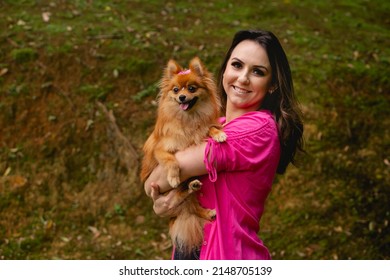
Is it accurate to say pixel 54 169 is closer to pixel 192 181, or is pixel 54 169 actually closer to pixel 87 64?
pixel 87 64

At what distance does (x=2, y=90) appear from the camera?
259 inches

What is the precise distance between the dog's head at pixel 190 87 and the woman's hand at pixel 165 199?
0.55m

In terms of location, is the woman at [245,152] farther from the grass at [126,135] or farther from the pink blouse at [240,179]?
the grass at [126,135]

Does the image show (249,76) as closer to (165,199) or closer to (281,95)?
(281,95)

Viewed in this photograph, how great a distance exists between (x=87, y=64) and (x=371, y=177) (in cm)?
409

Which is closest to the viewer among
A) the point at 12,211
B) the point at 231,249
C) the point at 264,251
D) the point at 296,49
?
the point at 231,249

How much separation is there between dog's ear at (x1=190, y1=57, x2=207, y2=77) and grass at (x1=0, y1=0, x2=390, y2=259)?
2.90 m

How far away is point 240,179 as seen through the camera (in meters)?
2.59

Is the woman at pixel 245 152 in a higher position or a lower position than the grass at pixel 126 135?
higher

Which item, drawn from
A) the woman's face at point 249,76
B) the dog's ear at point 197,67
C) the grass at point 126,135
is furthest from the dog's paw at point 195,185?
the grass at point 126,135

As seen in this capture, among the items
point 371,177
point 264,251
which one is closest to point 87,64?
point 371,177

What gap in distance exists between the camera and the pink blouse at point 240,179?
2553mm

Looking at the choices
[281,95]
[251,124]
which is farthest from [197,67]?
[251,124]

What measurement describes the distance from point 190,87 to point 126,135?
10.9 feet
